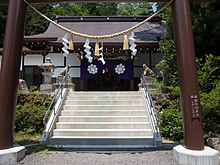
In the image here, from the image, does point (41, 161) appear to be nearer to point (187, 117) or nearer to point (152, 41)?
point (187, 117)

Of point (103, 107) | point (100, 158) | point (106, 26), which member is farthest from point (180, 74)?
point (106, 26)

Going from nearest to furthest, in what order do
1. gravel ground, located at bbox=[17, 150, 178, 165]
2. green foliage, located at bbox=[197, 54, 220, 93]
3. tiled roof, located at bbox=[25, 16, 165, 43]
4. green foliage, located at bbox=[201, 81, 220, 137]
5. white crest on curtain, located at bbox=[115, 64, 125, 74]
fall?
1. gravel ground, located at bbox=[17, 150, 178, 165]
2. green foliage, located at bbox=[201, 81, 220, 137]
3. green foliage, located at bbox=[197, 54, 220, 93]
4. white crest on curtain, located at bbox=[115, 64, 125, 74]
5. tiled roof, located at bbox=[25, 16, 165, 43]

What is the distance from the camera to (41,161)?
5453mm

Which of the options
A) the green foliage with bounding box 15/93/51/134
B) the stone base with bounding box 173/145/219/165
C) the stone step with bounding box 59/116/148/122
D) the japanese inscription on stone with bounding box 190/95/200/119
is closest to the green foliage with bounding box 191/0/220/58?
the stone step with bounding box 59/116/148/122

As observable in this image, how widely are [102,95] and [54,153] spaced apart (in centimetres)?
485

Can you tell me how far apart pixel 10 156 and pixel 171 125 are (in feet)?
18.3

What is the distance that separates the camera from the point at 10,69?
5453 millimetres

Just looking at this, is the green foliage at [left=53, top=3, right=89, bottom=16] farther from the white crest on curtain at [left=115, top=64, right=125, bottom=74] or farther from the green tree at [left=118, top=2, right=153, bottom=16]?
the white crest on curtain at [left=115, top=64, right=125, bottom=74]

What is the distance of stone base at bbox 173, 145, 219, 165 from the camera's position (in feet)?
15.8

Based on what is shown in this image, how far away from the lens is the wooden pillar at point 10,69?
5.27 metres

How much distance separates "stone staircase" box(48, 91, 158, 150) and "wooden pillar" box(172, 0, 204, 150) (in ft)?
7.83

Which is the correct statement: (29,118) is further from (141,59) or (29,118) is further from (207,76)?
(141,59)

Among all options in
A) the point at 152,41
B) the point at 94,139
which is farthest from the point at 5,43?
the point at 152,41

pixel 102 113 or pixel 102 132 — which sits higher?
pixel 102 113
